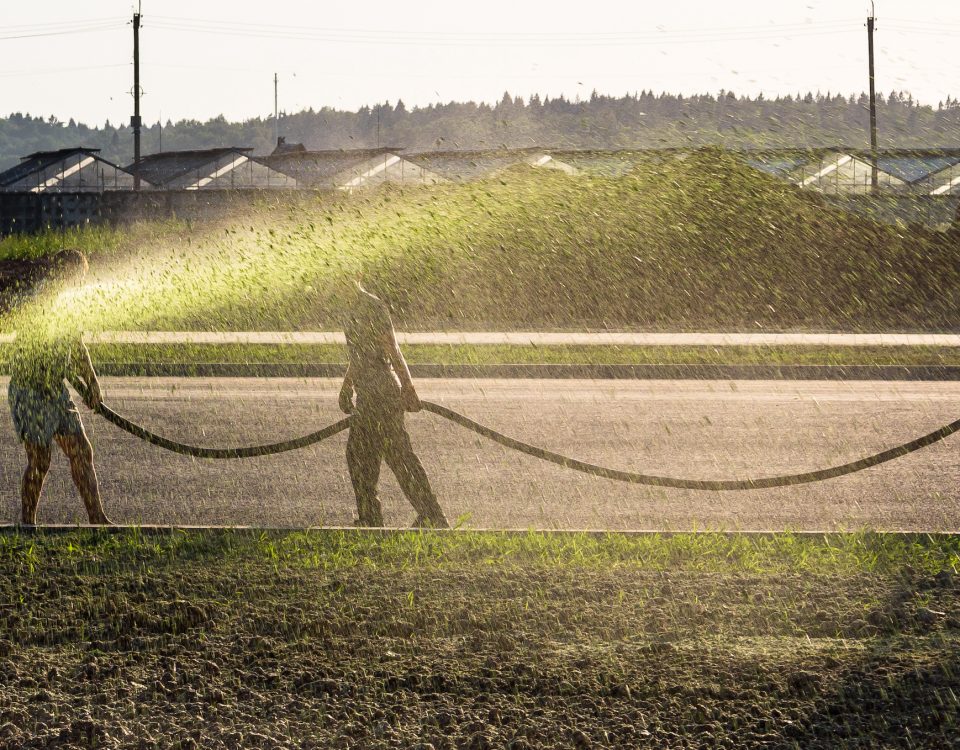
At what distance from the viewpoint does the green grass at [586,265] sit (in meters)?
24.7

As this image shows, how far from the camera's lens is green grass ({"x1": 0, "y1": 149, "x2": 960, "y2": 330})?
81.1 feet

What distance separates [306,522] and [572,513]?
5.82 feet

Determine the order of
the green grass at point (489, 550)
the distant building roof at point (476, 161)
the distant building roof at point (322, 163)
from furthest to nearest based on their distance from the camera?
the distant building roof at point (322, 163), the distant building roof at point (476, 161), the green grass at point (489, 550)

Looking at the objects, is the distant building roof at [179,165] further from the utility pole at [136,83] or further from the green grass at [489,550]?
the green grass at [489,550]

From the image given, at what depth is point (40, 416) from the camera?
6.93m

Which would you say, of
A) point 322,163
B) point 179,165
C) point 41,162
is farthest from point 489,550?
point 41,162

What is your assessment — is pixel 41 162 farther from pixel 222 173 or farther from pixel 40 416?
pixel 40 416

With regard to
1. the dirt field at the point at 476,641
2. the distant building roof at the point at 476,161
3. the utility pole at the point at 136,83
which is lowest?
the dirt field at the point at 476,641

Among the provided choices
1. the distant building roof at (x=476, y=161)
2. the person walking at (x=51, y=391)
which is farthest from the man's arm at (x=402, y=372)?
the distant building roof at (x=476, y=161)

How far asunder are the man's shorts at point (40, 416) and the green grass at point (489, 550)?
0.77 meters

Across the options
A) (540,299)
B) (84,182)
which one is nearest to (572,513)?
(540,299)

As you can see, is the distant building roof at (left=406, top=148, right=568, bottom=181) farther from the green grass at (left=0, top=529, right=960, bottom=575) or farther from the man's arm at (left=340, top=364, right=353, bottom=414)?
the green grass at (left=0, top=529, right=960, bottom=575)

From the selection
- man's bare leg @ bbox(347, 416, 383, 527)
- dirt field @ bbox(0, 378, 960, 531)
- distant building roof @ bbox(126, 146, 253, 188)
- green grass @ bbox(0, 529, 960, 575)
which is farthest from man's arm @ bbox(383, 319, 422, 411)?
distant building roof @ bbox(126, 146, 253, 188)

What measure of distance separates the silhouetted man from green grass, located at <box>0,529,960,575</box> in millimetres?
663
